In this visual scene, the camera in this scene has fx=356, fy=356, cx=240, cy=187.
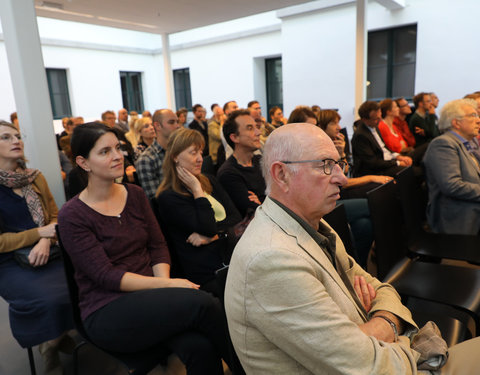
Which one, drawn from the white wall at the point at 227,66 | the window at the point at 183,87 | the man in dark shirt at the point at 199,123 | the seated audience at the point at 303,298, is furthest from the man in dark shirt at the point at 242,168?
the window at the point at 183,87

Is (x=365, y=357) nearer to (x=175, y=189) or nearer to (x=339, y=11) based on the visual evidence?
(x=175, y=189)

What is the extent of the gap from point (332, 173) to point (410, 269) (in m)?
1.44

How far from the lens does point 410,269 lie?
2174 millimetres

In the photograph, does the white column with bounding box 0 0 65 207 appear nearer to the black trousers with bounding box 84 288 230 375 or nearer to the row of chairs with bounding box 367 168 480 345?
the black trousers with bounding box 84 288 230 375

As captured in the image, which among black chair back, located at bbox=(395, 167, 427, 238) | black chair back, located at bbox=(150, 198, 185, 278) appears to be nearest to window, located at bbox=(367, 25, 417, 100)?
black chair back, located at bbox=(395, 167, 427, 238)

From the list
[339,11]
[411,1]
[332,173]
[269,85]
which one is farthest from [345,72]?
[332,173]

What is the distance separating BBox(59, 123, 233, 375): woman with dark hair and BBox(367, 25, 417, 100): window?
825 cm

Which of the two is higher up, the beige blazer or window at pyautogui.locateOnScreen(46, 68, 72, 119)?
window at pyautogui.locateOnScreen(46, 68, 72, 119)

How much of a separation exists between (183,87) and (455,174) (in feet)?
38.5

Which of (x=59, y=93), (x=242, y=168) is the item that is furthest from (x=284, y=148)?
(x=59, y=93)

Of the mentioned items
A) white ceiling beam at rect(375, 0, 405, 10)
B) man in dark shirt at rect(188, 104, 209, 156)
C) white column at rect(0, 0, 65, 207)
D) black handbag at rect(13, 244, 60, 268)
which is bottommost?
black handbag at rect(13, 244, 60, 268)

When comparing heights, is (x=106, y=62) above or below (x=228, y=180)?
above

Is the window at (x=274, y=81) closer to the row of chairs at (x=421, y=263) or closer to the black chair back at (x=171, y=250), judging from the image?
the row of chairs at (x=421, y=263)

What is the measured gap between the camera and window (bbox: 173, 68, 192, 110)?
42.6 ft
